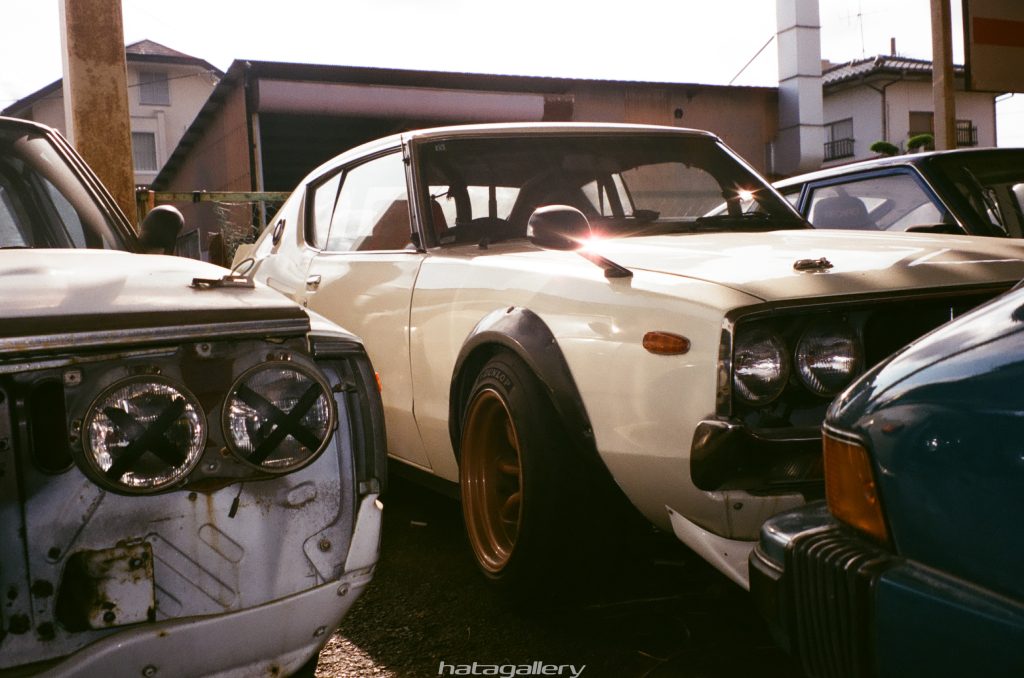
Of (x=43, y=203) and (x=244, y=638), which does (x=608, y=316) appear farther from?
(x=43, y=203)

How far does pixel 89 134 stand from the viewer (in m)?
6.98

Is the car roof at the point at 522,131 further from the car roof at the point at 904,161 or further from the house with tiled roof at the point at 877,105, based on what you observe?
the house with tiled roof at the point at 877,105

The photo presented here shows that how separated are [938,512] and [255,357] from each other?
1247mm

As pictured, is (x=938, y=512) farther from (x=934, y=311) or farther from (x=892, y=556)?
(x=934, y=311)

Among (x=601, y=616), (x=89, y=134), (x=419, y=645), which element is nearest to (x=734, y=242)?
(x=601, y=616)

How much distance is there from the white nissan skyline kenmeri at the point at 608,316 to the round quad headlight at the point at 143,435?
1.24 m

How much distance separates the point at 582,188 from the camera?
407cm

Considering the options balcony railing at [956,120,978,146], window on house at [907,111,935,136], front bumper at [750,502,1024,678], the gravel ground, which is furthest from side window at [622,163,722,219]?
balcony railing at [956,120,978,146]

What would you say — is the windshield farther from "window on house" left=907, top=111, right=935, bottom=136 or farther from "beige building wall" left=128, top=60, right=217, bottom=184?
"beige building wall" left=128, top=60, right=217, bottom=184

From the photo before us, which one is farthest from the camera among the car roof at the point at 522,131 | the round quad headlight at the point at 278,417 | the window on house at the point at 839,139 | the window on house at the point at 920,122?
the window on house at the point at 839,139

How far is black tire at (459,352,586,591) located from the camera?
3.00 m

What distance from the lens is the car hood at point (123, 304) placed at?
1.82m

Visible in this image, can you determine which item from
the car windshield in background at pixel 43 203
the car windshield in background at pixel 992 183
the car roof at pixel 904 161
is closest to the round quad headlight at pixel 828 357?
the car windshield in background at pixel 43 203

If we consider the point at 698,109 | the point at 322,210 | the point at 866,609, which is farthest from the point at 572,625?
the point at 698,109
